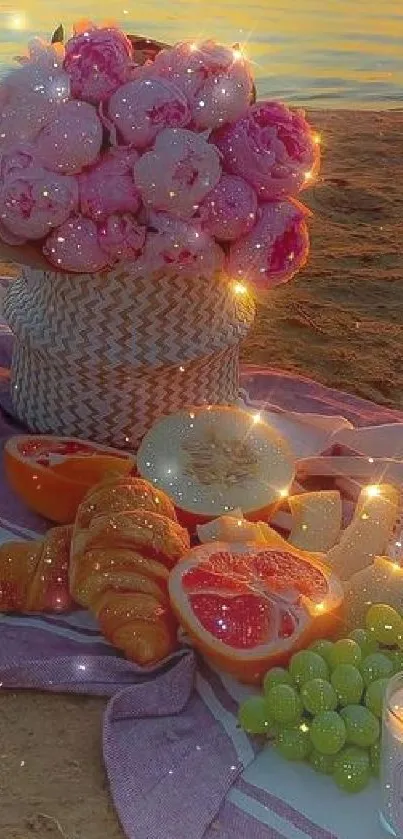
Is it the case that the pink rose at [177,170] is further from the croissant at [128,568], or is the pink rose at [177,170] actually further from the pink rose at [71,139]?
the croissant at [128,568]

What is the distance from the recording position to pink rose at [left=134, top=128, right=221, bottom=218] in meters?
1.95

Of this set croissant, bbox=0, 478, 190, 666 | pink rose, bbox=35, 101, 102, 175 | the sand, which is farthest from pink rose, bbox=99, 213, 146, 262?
the sand

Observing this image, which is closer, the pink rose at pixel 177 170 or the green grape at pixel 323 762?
the green grape at pixel 323 762

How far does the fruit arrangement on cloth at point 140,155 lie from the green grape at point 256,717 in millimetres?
859

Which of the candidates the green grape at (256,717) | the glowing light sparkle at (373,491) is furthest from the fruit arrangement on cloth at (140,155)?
the green grape at (256,717)

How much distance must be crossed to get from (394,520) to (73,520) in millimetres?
549

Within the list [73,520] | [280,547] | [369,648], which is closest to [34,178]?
[73,520]

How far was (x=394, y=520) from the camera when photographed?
6.31ft

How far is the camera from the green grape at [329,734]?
1.41 metres

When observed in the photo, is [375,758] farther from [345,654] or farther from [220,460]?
[220,460]

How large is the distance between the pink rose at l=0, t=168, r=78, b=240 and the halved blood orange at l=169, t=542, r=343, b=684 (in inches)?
27.4

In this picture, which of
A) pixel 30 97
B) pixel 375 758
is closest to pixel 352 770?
pixel 375 758

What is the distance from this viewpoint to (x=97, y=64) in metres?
1.98

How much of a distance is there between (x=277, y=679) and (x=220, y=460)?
63 cm
